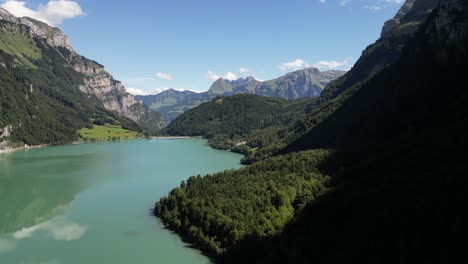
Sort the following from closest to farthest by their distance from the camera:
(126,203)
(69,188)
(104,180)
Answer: (126,203) < (69,188) < (104,180)

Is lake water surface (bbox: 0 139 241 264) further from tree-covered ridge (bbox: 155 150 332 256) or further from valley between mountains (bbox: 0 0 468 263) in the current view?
tree-covered ridge (bbox: 155 150 332 256)

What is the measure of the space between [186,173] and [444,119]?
242 feet

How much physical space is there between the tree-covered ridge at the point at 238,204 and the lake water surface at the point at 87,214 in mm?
2698

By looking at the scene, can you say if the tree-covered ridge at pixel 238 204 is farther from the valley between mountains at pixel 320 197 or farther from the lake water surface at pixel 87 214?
the lake water surface at pixel 87 214

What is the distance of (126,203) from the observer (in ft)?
269

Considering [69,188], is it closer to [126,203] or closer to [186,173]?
[126,203]

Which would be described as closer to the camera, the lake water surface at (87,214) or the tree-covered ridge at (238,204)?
the lake water surface at (87,214)

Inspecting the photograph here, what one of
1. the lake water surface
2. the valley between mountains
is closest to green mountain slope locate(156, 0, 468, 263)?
the valley between mountains

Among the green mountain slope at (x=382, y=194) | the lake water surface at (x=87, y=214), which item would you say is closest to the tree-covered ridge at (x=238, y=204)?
the green mountain slope at (x=382, y=194)

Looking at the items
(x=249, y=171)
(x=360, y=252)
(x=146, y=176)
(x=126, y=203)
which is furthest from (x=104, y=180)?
(x=360, y=252)

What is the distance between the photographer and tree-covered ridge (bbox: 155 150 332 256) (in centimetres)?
5562

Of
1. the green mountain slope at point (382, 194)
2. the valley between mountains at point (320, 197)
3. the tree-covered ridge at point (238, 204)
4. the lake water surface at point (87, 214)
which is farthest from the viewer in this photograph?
the tree-covered ridge at point (238, 204)

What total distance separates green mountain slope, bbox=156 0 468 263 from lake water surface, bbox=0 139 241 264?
560 cm

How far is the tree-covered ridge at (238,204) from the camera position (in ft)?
182
